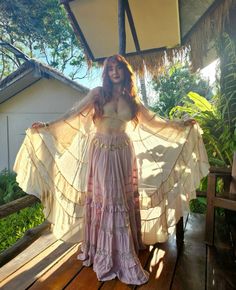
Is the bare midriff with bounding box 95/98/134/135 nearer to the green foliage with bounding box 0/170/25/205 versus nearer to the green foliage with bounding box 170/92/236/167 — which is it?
the green foliage with bounding box 170/92/236/167

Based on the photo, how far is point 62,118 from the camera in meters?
1.87

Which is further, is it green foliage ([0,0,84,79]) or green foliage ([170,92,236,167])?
green foliage ([0,0,84,79])

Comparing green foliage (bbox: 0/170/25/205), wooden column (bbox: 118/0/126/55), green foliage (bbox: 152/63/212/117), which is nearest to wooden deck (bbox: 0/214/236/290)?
wooden column (bbox: 118/0/126/55)

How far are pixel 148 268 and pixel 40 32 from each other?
11.6 meters

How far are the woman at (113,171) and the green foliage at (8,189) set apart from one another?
12.6 feet

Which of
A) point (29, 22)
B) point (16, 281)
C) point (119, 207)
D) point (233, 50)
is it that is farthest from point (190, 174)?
point (29, 22)

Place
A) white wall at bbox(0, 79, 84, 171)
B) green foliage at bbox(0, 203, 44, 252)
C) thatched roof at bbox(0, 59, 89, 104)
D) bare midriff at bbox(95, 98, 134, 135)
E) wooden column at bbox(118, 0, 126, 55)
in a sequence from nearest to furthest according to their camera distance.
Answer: bare midriff at bbox(95, 98, 134, 135)
wooden column at bbox(118, 0, 126, 55)
green foliage at bbox(0, 203, 44, 252)
thatched roof at bbox(0, 59, 89, 104)
white wall at bbox(0, 79, 84, 171)

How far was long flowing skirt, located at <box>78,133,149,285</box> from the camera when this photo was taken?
5.67ft

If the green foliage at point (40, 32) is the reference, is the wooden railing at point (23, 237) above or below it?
below

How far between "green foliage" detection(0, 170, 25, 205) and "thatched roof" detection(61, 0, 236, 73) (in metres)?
3.54

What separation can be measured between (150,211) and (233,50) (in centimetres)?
233

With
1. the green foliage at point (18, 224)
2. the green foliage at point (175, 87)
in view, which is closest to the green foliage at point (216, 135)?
the green foliage at point (18, 224)

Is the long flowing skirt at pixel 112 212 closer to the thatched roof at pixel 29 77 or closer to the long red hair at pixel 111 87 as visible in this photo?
the long red hair at pixel 111 87

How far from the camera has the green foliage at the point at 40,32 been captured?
984 cm
